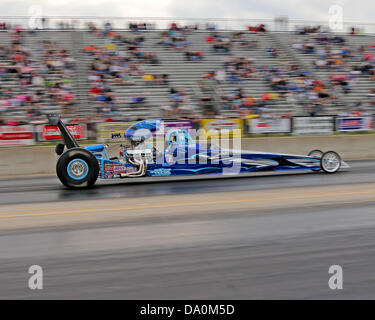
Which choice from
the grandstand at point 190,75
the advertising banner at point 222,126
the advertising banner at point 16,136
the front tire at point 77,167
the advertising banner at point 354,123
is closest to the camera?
the front tire at point 77,167

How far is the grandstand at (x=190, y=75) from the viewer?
60.3 feet

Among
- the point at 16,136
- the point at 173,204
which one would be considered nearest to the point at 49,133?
the point at 16,136

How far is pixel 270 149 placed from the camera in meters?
16.2

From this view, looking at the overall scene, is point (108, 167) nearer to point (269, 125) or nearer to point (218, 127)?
point (218, 127)

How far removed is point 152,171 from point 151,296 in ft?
21.7

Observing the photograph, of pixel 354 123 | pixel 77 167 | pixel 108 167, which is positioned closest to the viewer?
pixel 77 167

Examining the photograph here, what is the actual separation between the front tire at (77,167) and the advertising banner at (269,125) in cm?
Answer: 741

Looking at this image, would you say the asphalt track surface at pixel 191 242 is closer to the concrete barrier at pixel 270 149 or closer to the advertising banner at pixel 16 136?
the concrete barrier at pixel 270 149

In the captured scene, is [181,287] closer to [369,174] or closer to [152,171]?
[152,171]

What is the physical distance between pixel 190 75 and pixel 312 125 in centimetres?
678

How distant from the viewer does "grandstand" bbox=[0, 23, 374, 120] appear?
18.4 m

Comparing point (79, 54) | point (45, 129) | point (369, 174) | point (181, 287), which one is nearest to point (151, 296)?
point (181, 287)

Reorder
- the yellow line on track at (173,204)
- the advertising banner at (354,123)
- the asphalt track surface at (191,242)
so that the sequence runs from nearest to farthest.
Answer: the asphalt track surface at (191,242)
the yellow line on track at (173,204)
the advertising banner at (354,123)

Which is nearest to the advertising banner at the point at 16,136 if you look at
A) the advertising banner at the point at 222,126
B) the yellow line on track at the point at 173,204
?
the advertising banner at the point at 222,126
